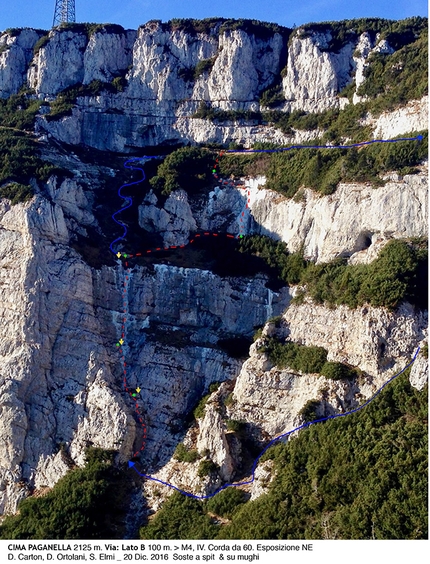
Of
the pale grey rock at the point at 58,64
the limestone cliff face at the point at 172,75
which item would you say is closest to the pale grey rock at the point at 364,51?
the limestone cliff face at the point at 172,75

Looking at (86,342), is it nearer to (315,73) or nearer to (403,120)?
(403,120)

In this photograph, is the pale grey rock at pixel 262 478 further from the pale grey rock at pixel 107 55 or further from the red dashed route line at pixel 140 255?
the pale grey rock at pixel 107 55

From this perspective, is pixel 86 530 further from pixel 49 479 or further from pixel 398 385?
pixel 398 385

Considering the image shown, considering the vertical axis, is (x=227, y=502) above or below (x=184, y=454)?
below

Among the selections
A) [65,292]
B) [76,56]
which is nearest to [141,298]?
[65,292]

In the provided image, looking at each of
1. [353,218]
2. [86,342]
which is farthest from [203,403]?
[353,218]
